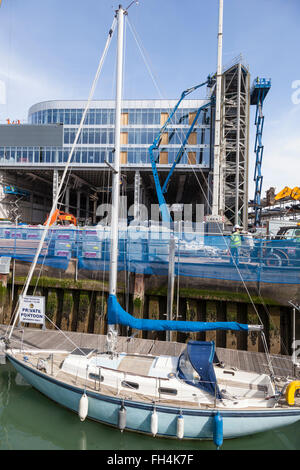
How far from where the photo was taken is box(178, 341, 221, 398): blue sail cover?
6.84m

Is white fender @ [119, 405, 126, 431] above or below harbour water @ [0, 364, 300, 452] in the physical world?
above

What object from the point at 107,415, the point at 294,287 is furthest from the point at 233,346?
the point at 107,415

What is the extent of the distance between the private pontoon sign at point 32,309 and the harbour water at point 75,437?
253 centimetres

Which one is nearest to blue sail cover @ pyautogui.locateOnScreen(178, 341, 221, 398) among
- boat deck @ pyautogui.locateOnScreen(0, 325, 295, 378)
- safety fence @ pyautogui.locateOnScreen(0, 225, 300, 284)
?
boat deck @ pyautogui.locateOnScreen(0, 325, 295, 378)

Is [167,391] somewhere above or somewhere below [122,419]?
above

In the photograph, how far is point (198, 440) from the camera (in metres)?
6.86

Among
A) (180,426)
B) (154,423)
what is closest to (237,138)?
(180,426)

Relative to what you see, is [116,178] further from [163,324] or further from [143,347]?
[143,347]

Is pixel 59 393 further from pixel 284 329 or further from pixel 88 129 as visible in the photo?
pixel 88 129

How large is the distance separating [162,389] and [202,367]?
1.22m

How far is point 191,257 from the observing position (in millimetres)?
12609

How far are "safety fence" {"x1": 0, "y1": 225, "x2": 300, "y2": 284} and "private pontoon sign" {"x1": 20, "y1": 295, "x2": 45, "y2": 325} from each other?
3132 mm

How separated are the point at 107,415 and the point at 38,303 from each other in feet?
13.7

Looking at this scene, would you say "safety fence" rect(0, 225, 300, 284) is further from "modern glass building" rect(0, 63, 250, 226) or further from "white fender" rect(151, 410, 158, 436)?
"modern glass building" rect(0, 63, 250, 226)
